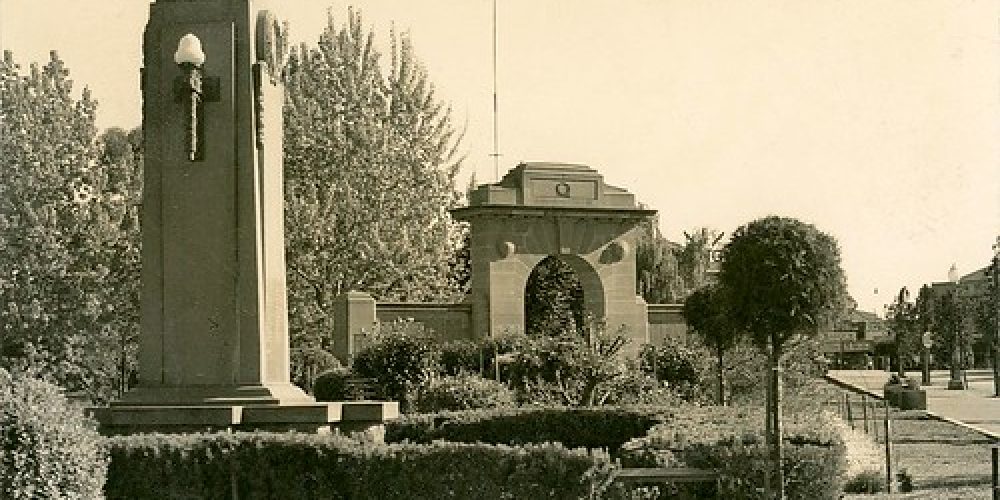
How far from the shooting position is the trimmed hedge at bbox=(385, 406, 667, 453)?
56.2ft

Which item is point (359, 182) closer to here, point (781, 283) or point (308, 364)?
point (308, 364)

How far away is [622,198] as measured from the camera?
31266 millimetres

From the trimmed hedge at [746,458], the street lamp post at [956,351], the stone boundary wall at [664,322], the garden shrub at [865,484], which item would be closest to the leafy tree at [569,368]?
the stone boundary wall at [664,322]

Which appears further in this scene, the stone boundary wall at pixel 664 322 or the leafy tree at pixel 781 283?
the stone boundary wall at pixel 664 322

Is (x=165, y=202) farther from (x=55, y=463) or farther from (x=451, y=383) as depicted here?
(x=451, y=383)

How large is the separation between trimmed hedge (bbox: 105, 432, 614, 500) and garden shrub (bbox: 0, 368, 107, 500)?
2357 mm

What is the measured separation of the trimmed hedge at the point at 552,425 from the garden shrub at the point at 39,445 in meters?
7.73

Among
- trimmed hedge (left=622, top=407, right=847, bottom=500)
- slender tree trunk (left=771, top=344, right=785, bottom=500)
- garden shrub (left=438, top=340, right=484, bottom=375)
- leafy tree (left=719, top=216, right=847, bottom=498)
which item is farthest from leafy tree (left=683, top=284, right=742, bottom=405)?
slender tree trunk (left=771, top=344, right=785, bottom=500)

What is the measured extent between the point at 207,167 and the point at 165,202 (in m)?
0.59

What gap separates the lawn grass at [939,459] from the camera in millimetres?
15102

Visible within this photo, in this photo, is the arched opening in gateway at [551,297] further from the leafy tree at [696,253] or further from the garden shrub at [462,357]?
the leafy tree at [696,253]

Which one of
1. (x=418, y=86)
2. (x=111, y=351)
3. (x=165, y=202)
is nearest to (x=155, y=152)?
(x=165, y=202)

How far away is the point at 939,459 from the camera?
66.4 feet

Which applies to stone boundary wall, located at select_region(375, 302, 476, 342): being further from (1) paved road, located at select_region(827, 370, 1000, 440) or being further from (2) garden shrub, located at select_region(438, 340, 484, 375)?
(1) paved road, located at select_region(827, 370, 1000, 440)
